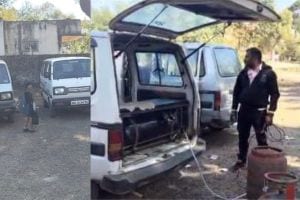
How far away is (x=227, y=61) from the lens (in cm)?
808

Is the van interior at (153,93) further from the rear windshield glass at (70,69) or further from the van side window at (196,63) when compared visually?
the van side window at (196,63)

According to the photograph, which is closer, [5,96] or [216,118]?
[5,96]

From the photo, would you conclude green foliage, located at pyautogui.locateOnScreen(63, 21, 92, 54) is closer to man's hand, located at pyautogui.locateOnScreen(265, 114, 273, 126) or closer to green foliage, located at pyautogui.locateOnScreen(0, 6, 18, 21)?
green foliage, located at pyautogui.locateOnScreen(0, 6, 18, 21)

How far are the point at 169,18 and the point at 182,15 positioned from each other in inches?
7.7

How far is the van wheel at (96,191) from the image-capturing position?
3.97 m

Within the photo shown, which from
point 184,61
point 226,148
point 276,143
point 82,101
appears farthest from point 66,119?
point 276,143

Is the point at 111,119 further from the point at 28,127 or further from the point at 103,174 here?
the point at 28,127

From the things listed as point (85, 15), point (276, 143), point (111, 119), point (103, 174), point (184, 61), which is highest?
point (85, 15)

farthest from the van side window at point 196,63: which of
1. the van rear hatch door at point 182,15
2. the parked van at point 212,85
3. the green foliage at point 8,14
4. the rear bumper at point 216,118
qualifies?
the green foliage at point 8,14

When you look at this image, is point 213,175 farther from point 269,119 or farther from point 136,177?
point 136,177

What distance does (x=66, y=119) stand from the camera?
3.28 m

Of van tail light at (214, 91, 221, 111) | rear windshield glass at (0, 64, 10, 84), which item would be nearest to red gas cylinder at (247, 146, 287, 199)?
van tail light at (214, 91, 221, 111)

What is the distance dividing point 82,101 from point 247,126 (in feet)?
10.6

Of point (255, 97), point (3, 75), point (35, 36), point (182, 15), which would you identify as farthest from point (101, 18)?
point (255, 97)
